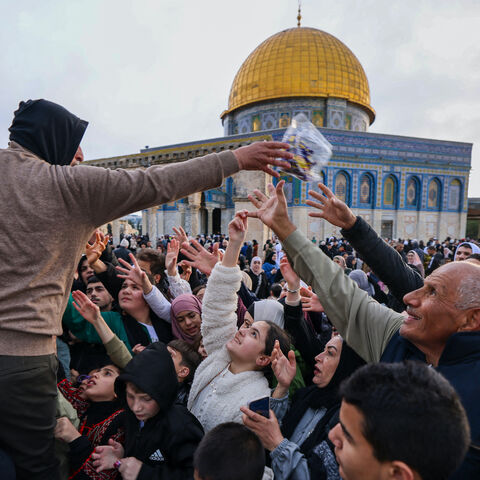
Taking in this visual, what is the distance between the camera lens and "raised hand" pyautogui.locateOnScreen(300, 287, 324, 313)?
2555 millimetres

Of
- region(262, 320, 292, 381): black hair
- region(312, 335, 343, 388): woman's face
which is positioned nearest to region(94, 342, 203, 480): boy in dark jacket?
region(262, 320, 292, 381): black hair

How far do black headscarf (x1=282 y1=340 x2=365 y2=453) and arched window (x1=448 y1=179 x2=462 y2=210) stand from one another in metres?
28.5

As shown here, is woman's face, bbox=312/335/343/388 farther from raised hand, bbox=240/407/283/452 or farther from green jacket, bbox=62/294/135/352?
green jacket, bbox=62/294/135/352

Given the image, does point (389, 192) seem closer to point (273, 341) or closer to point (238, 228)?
point (238, 228)

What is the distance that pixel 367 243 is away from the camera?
1837 millimetres

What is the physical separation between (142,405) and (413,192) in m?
27.5

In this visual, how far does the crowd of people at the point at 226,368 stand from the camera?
95 cm

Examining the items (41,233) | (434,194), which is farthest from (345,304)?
(434,194)

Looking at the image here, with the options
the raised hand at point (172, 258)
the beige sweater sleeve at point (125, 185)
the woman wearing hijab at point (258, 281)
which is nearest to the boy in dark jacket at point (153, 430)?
the beige sweater sleeve at point (125, 185)

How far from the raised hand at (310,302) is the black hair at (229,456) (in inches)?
49.8

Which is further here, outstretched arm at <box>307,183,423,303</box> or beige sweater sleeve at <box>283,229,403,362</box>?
outstretched arm at <box>307,183,423,303</box>

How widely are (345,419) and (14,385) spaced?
1.17 meters

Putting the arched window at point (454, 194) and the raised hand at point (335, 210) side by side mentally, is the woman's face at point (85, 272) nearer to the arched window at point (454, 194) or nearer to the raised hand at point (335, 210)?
the raised hand at point (335, 210)

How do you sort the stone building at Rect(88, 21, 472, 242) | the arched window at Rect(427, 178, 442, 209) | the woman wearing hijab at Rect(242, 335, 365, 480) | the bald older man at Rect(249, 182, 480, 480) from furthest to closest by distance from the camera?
1. the arched window at Rect(427, 178, 442, 209)
2. the stone building at Rect(88, 21, 472, 242)
3. the woman wearing hijab at Rect(242, 335, 365, 480)
4. the bald older man at Rect(249, 182, 480, 480)
